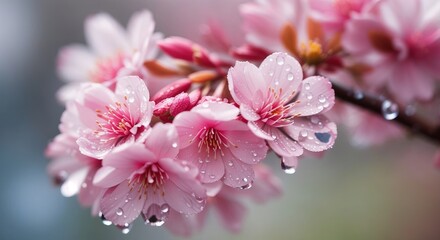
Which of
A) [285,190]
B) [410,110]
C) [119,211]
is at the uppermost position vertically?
[119,211]

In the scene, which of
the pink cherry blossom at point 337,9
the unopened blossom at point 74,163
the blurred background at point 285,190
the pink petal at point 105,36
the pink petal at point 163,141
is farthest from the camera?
the blurred background at point 285,190

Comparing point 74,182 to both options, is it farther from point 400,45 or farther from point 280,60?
point 400,45

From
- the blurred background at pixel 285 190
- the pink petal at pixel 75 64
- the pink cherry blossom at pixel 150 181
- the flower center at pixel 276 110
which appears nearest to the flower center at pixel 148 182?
the pink cherry blossom at pixel 150 181

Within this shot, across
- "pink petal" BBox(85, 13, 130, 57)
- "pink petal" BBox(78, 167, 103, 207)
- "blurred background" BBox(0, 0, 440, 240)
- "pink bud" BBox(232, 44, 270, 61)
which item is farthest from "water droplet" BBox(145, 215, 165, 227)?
"blurred background" BBox(0, 0, 440, 240)

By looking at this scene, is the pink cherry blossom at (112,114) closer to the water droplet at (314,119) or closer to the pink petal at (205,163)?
the pink petal at (205,163)

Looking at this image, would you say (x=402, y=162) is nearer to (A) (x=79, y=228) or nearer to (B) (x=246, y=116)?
(A) (x=79, y=228)

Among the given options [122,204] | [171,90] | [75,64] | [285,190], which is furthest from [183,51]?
[285,190]

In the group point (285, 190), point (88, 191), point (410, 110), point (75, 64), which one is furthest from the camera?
point (285, 190)
